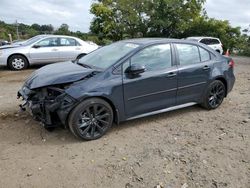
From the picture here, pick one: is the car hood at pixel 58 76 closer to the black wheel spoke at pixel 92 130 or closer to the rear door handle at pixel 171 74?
the black wheel spoke at pixel 92 130

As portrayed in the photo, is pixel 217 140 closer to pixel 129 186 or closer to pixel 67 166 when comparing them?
pixel 129 186

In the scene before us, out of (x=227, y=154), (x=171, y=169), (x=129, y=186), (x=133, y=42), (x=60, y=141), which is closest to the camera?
(x=129, y=186)

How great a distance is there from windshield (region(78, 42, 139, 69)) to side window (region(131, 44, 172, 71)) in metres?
0.19

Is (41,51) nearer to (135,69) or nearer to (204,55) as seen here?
(204,55)

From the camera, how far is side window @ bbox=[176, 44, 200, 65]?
539 centimetres

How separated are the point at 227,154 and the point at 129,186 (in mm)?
1605

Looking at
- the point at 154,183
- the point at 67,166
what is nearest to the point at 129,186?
the point at 154,183

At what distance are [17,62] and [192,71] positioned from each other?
26.0 ft

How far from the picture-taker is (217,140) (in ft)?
15.1

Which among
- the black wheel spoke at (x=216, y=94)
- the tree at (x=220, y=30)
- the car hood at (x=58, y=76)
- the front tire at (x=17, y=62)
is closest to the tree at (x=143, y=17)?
the tree at (x=220, y=30)

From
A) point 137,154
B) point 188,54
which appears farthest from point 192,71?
point 137,154

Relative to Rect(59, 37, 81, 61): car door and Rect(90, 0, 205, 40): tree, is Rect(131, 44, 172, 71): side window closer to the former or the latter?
Rect(59, 37, 81, 61): car door

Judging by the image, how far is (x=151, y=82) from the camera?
4934 millimetres

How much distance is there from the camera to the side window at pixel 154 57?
491 cm
